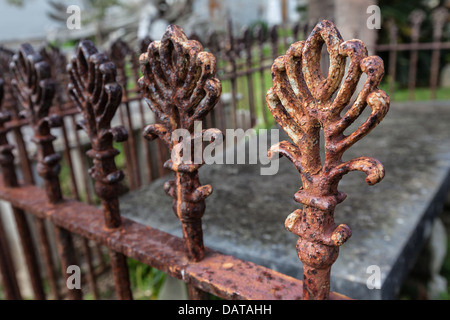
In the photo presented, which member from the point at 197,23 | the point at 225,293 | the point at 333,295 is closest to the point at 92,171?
the point at 225,293

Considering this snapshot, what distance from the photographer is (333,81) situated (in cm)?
61

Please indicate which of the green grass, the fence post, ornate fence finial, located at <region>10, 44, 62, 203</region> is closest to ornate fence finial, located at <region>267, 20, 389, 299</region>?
the fence post

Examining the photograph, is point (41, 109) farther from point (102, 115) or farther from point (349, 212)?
point (349, 212)

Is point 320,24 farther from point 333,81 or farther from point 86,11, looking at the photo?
point 86,11

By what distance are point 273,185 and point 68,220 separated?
1391 millimetres

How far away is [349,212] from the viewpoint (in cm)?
191

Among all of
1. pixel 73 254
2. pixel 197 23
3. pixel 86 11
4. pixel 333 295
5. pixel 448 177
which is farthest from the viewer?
pixel 86 11

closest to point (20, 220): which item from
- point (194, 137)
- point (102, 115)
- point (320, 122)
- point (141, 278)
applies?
point (102, 115)

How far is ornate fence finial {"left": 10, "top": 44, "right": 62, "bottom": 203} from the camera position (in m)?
1.19

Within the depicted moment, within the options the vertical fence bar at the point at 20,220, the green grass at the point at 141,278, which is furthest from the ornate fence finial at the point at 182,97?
the green grass at the point at 141,278

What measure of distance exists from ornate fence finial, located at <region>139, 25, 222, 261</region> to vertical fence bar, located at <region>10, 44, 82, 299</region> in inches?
20.3

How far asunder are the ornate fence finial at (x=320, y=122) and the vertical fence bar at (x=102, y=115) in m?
0.46

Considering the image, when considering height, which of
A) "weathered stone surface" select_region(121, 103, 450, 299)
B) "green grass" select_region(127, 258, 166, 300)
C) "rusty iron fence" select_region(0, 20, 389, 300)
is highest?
"rusty iron fence" select_region(0, 20, 389, 300)

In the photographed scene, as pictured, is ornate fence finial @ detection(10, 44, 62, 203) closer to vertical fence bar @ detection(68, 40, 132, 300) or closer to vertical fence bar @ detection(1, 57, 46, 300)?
vertical fence bar @ detection(68, 40, 132, 300)
